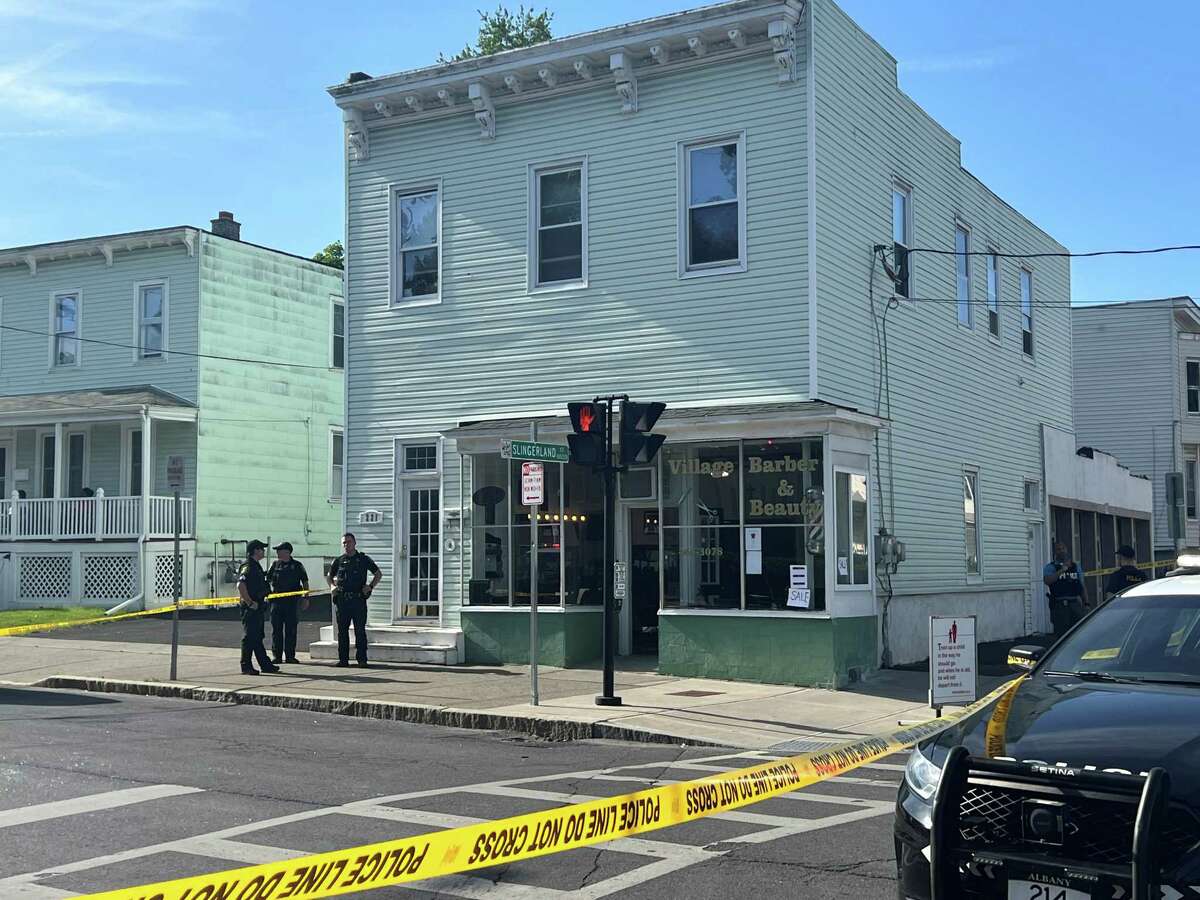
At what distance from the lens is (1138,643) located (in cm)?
677

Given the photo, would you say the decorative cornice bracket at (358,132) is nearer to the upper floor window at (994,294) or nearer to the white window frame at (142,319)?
the white window frame at (142,319)

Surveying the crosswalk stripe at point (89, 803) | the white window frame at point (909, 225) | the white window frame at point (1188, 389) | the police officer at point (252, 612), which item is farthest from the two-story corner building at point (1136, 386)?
the crosswalk stripe at point (89, 803)

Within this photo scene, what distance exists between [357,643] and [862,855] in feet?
40.2

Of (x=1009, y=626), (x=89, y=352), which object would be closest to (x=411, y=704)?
(x=1009, y=626)

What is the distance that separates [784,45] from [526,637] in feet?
28.9

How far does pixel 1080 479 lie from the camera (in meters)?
29.6

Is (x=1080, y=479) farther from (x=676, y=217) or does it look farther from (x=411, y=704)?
(x=411, y=704)

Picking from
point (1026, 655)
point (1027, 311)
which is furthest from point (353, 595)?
point (1027, 311)

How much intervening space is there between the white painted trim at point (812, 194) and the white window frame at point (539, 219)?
345cm

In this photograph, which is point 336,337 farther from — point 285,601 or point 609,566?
point 609,566

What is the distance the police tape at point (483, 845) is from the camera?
232 inches

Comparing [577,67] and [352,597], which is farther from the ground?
[577,67]

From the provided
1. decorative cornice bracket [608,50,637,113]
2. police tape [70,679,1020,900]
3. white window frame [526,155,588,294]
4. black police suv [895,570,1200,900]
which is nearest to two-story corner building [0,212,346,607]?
white window frame [526,155,588,294]

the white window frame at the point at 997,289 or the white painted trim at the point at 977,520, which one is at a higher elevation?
the white window frame at the point at 997,289
